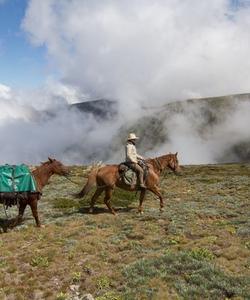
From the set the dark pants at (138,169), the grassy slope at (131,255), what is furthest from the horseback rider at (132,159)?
the grassy slope at (131,255)

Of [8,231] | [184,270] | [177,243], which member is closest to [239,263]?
[184,270]

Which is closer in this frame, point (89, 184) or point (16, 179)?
point (16, 179)

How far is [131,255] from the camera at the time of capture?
19281 millimetres

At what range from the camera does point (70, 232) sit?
23.4 meters

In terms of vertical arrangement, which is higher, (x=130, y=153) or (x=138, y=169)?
(x=130, y=153)

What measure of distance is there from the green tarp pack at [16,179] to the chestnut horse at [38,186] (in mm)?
294

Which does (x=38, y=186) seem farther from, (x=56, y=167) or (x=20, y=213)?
(x=20, y=213)

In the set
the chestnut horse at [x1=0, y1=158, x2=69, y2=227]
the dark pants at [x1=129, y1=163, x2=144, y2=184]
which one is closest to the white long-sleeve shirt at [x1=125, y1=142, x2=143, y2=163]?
the dark pants at [x1=129, y1=163, x2=144, y2=184]

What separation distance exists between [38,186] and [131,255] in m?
7.88

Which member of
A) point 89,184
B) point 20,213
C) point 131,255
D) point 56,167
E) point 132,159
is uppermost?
point 132,159

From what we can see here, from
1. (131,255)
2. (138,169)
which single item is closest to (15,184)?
(138,169)

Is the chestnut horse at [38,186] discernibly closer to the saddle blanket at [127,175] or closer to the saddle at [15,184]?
the saddle at [15,184]

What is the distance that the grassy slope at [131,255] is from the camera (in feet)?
52.5

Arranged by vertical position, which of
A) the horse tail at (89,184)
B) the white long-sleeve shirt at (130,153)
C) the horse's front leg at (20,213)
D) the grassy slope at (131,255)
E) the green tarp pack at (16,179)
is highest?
the white long-sleeve shirt at (130,153)
